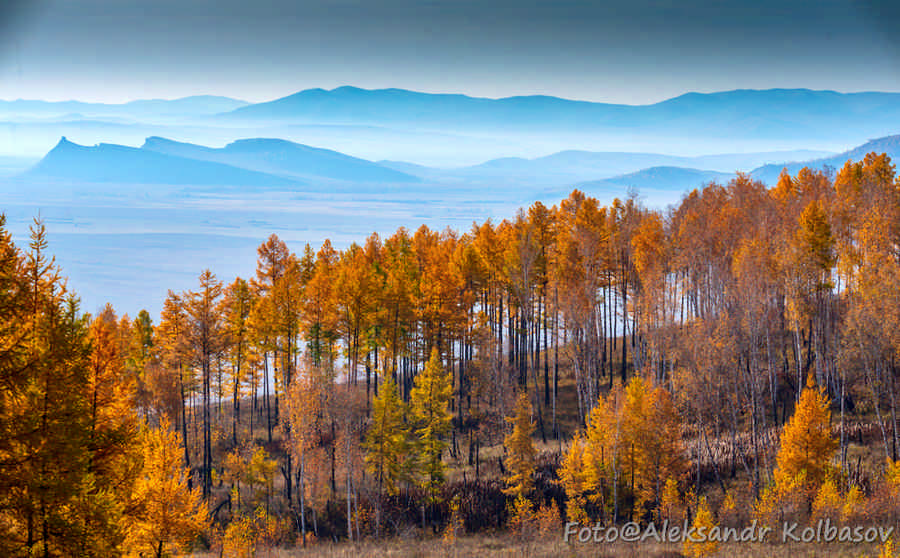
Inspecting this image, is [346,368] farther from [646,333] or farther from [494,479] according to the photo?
[646,333]

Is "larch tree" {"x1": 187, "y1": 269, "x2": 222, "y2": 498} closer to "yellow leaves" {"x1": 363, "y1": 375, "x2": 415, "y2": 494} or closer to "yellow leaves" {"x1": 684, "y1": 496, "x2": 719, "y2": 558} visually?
"yellow leaves" {"x1": 363, "y1": 375, "x2": 415, "y2": 494}

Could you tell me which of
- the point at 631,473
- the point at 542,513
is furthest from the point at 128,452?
the point at 631,473

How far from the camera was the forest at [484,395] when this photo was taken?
1582cm

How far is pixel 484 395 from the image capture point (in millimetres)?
48062

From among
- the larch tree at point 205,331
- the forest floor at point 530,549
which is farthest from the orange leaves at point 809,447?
the larch tree at point 205,331

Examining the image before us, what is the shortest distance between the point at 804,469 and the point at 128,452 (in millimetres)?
30532

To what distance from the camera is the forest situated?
1582 cm

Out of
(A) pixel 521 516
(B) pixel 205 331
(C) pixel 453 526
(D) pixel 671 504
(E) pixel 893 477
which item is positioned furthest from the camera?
(B) pixel 205 331

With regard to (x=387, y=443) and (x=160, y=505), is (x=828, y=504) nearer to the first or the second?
(x=387, y=443)

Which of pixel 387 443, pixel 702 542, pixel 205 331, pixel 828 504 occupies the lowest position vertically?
pixel 702 542

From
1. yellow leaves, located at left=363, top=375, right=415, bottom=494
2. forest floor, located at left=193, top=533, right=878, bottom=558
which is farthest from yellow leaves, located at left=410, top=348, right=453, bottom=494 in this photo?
forest floor, located at left=193, top=533, right=878, bottom=558

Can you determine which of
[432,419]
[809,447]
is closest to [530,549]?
[432,419]

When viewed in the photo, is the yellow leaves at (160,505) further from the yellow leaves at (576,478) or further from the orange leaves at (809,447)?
the orange leaves at (809,447)

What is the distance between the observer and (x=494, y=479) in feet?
133
